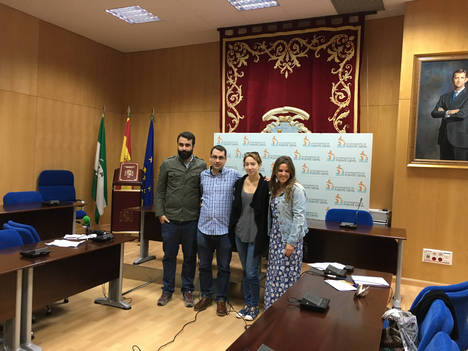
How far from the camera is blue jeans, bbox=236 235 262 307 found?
333 centimetres

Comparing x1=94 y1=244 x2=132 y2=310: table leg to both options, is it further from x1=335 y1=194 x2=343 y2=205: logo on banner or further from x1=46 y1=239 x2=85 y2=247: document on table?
x1=335 y1=194 x2=343 y2=205: logo on banner

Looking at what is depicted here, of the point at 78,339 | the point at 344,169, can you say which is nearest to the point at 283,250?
the point at 78,339

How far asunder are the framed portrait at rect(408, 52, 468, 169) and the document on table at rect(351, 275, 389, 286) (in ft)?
8.61

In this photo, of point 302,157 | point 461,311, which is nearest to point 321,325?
point 461,311

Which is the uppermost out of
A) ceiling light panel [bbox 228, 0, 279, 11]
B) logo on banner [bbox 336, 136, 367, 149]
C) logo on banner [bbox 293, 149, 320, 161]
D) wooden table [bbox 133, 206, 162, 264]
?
ceiling light panel [bbox 228, 0, 279, 11]

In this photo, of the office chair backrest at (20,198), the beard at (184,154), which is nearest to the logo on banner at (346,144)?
the beard at (184,154)

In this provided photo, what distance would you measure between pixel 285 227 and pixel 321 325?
145 cm

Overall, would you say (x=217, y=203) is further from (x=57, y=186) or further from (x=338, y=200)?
(x=57, y=186)

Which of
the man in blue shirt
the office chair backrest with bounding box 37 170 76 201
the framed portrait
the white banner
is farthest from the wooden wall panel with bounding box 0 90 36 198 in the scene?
the framed portrait

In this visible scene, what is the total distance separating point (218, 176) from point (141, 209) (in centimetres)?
165

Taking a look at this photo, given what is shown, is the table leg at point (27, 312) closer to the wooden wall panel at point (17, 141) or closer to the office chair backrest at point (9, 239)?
the office chair backrest at point (9, 239)

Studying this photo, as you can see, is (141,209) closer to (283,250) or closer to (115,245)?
(115,245)

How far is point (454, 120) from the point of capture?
4414mm

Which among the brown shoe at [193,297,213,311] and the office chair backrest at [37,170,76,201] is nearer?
the brown shoe at [193,297,213,311]
